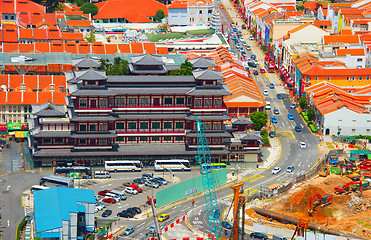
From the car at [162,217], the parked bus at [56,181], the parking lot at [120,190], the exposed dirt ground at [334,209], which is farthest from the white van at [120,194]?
the exposed dirt ground at [334,209]

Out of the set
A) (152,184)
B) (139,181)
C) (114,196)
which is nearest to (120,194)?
(114,196)

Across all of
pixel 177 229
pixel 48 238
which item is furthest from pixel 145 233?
pixel 48 238

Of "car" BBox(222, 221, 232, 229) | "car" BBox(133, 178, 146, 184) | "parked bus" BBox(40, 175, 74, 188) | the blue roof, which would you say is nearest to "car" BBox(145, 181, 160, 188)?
"car" BBox(133, 178, 146, 184)

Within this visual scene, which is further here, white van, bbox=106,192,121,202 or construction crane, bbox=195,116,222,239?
white van, bbox=106,192,121,202

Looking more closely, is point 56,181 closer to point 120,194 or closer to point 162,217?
point 120,194

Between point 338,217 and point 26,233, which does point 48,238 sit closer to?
point 26,233

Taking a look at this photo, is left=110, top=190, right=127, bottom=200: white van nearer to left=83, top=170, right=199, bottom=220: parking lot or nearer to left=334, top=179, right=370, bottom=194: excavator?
left=83, top=170, right=199, bottom=220: parking lot
